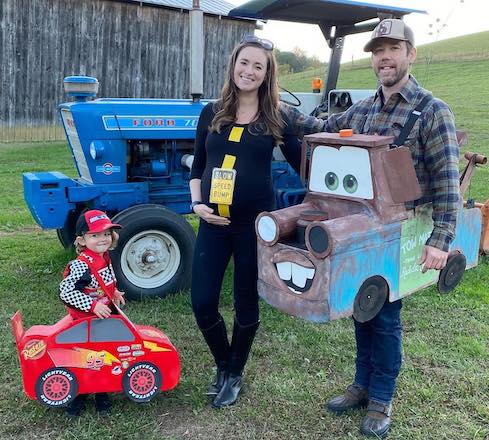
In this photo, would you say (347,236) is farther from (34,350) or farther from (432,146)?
(34,350)

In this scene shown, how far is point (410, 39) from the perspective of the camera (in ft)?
7.69

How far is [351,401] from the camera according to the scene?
9.57ft

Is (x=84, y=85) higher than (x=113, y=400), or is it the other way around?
(x=84, y=85)

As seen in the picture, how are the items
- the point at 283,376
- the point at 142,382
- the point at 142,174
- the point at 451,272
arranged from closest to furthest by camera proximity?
the point at 451,272, the point at 142,382, the point at 283,376, the point at 142,174

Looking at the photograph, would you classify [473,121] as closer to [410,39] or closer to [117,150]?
[117,150]

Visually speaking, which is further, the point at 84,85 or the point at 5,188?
the point at 5,188

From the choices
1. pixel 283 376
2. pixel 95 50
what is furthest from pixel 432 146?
pixel 95 50

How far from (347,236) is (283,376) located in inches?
55.5

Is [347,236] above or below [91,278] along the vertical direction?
above

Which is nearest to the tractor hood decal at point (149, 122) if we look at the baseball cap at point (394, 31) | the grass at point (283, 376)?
the grass at point (283, 376)

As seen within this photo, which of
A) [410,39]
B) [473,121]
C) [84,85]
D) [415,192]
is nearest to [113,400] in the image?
[415,192]

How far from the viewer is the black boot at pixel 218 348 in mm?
2979

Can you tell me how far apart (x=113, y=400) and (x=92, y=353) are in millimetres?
355

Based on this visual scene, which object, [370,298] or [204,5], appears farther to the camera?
[204,5]
